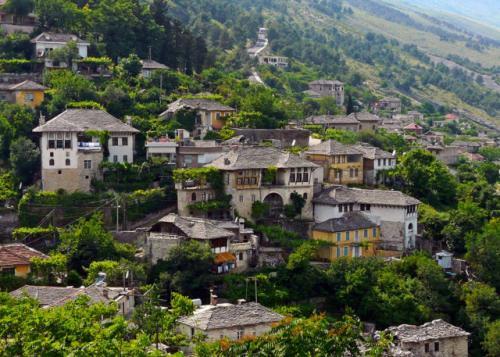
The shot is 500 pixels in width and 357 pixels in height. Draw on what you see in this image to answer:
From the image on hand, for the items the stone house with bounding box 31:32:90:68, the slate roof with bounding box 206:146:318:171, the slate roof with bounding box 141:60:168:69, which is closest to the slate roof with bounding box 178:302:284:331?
the slate roof with bounding box 206:146:318:171

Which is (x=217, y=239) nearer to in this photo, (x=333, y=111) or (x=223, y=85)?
(x=223, y=85)

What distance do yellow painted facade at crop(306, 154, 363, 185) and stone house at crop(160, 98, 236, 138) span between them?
9.48 meters

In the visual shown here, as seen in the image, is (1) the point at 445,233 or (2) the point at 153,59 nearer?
(1) the point at 445,233

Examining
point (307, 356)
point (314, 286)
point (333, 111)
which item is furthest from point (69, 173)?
point (333, 111)

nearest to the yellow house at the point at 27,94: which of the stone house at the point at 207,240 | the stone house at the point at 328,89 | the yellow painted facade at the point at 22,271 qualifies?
the stone house at the point at 207,240

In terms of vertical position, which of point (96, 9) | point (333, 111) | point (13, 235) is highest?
point (96, 9)

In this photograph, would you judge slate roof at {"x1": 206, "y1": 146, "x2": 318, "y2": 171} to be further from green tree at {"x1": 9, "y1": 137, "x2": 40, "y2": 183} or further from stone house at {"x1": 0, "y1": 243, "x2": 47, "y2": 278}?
stone house at {"x1": 0, "y1": 243, "x2": 47, "y2": 278}

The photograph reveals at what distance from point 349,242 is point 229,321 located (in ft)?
51.7

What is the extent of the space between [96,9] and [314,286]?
143ft

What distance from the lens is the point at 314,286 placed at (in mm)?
59312

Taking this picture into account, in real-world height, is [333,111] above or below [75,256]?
above

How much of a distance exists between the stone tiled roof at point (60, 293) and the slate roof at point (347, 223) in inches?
674

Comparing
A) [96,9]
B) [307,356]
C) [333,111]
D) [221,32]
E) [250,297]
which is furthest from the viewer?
[221,32]

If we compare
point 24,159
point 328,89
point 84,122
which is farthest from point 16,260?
point 328,89
